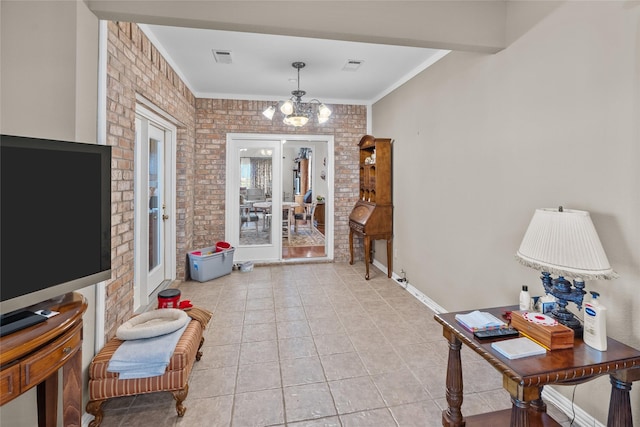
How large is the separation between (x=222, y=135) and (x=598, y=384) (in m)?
5.04

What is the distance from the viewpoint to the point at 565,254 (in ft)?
4.95

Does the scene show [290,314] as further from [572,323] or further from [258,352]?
[572,323]

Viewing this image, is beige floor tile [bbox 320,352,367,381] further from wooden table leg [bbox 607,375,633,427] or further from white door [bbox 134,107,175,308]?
white door [bbox 134,107,175,308]

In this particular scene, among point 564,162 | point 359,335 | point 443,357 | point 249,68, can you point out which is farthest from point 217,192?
point 564,162

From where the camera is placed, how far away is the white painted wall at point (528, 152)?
1.66 meters

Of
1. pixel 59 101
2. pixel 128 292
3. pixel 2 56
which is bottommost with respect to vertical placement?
pixel 128 292

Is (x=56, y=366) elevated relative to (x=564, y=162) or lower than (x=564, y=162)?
lower

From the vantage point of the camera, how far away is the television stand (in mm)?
1170

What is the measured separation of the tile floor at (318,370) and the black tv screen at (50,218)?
1.08 m

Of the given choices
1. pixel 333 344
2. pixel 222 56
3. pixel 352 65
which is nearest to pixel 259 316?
pixel 333 344

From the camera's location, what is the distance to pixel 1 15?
1.64 m

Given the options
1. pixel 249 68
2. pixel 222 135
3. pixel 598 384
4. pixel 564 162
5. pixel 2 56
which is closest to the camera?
pixel 2 56

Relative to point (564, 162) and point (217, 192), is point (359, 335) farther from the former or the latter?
point (217, 192)

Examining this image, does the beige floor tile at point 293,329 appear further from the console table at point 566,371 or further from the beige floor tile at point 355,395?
the console table at point 566,371
